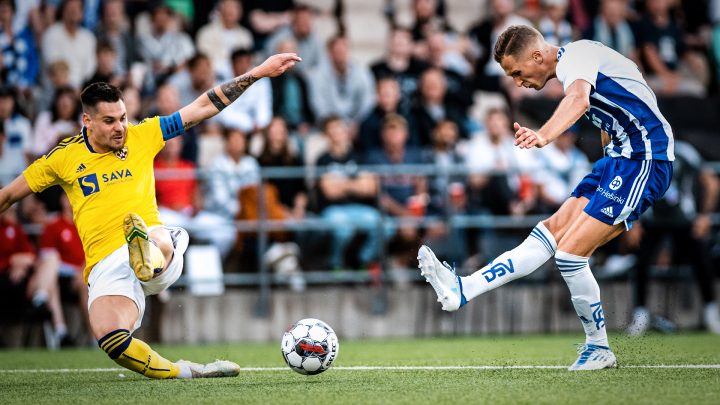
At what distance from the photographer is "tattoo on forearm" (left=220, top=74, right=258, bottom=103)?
7.71 meters

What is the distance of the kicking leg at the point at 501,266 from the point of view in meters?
7.25

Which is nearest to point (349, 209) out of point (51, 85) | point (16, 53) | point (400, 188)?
point (400, 188)

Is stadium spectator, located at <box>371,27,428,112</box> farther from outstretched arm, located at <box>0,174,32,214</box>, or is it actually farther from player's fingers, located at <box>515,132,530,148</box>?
player's fingers, located at <box>515,132,530,148</box>

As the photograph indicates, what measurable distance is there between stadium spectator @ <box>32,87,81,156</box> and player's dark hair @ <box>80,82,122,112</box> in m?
5.66

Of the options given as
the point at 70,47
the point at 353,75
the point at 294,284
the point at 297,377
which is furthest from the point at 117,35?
the point at 297,377

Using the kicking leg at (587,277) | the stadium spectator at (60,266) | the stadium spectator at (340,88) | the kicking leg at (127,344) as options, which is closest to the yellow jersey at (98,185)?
the kicking leg at (127,344)

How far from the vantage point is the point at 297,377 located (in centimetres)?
772

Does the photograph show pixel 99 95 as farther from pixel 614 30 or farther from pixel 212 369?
pixel 614 30

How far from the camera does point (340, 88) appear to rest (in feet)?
49.4

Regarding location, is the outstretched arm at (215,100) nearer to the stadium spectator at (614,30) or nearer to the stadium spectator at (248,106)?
the stadium spectator at (248,106)

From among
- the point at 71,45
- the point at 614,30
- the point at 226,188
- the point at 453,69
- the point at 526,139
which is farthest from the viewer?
the point at 614,30

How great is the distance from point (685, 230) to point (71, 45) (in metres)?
8.05

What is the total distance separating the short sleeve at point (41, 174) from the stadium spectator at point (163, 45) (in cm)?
718

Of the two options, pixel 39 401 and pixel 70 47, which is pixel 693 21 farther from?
pixel 39 401
